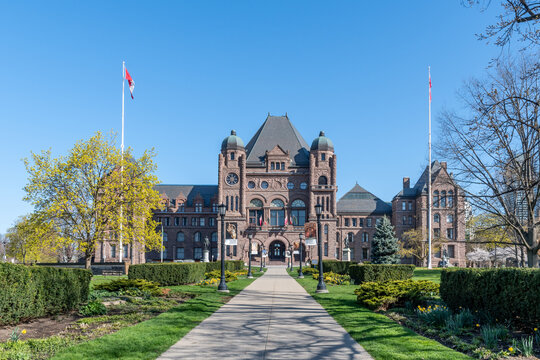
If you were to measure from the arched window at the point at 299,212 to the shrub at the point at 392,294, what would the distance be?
198 feet

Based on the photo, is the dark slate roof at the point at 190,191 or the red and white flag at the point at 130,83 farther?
the dark slate roof at the point at 190,191

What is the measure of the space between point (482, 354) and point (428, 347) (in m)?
0.96

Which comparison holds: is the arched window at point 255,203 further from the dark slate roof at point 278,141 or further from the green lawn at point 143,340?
the green lawn at point 143,340

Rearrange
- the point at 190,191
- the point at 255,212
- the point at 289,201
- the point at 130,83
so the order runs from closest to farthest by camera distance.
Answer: the point at 130,83 < the point at 289,201 < the point at 255,212 < the point at 190,191

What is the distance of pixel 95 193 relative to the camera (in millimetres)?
32719

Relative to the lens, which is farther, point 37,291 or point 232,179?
point 232,179

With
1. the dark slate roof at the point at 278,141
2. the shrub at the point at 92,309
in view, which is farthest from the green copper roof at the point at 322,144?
the shrub at the point at 92,309

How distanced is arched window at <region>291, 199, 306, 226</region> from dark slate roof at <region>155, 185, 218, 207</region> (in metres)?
19.1

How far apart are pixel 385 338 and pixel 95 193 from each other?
27320mm

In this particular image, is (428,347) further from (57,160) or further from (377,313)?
(57,160)

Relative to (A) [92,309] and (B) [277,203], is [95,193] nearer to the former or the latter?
(A) [92,309]

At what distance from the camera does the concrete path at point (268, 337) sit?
27.9ft

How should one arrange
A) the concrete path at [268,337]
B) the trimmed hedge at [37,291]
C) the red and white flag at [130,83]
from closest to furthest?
the concrete path at [268,337] → the trimmed hedge at [37,291] → the red and white flag at [130,83]

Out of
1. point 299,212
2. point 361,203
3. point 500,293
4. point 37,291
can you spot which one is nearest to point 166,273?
point 37,291
